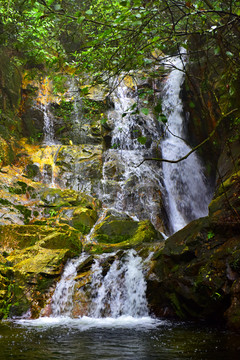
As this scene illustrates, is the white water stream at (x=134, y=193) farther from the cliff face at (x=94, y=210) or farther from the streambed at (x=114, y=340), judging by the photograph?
the streambed at (x=114, y=340)

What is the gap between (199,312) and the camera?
200 inches

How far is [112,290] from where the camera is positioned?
6.23 meters

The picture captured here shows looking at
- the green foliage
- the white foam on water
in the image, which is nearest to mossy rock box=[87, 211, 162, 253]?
the white foam on water

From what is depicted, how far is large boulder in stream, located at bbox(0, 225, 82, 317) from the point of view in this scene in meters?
6.04

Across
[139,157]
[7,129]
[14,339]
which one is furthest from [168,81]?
[14,339]

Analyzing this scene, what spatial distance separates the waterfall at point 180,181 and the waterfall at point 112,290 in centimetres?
482

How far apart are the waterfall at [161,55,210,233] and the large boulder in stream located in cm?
488

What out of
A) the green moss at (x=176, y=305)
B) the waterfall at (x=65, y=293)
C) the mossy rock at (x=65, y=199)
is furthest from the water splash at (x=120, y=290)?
the mossy rock at (x=65, y=199)

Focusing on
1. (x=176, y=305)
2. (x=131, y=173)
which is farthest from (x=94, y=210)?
(x=176, y=305)

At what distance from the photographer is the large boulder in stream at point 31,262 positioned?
6044 mm

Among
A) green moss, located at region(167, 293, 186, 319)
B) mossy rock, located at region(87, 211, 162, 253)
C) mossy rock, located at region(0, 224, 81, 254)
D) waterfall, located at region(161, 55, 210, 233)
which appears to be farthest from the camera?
waterfall, located at region(161, 55, 210, 233)

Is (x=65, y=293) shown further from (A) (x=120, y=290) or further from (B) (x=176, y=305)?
(B) (x=176, y=305)

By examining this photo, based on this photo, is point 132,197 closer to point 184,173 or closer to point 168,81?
point 184,173

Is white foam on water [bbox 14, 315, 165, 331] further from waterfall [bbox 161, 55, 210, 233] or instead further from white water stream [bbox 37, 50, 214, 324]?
waterfall [bbox 161, 55, 210, 233]
